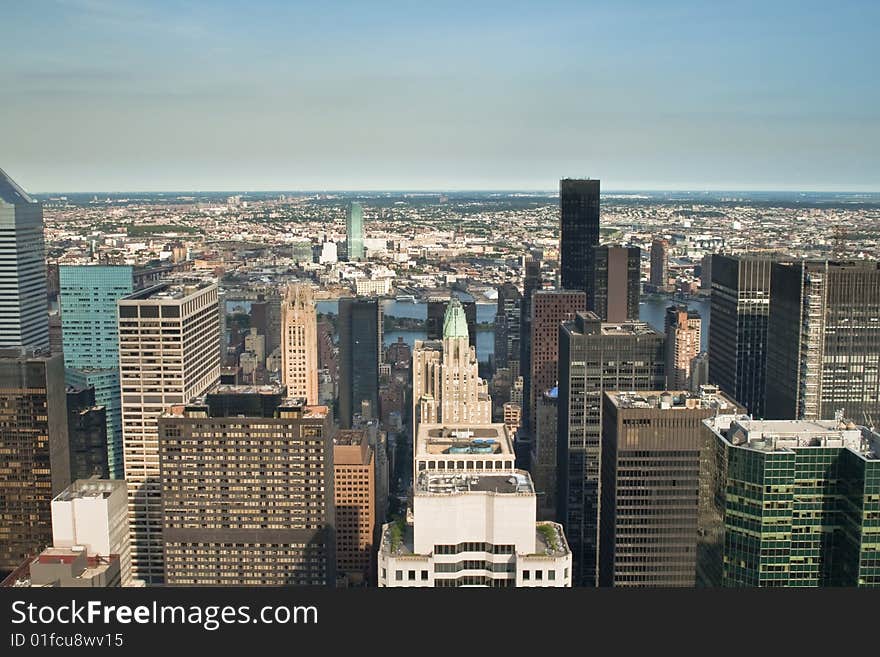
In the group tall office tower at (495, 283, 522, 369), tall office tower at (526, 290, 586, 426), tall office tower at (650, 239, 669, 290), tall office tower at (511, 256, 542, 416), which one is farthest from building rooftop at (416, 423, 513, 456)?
tall office tower at (526, 290, 586, 426)

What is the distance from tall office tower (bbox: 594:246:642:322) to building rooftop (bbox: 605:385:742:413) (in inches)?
209

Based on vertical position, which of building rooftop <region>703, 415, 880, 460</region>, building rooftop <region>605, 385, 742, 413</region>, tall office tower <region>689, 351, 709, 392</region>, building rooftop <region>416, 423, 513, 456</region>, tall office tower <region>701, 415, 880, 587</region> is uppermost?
building rooftop <region>703, 415, 880, 460</region>

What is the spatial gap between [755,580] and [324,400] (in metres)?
11.7

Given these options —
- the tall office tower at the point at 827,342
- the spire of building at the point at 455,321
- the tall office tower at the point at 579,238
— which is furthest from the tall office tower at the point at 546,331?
the tall office tower at the point at 827,342

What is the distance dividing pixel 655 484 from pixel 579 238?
9601mm

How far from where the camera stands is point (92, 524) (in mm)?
10398

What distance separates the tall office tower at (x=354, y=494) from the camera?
478 inches

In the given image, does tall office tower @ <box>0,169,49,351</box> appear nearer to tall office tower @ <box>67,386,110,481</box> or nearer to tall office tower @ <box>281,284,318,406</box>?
tall office tower @ <box>67,386,110,481</box>

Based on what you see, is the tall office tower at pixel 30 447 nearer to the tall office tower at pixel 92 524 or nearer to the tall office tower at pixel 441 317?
the tall office tower at pixel 92 524

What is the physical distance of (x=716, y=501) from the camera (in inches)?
223

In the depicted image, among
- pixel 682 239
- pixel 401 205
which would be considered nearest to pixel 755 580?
pixel 401 205

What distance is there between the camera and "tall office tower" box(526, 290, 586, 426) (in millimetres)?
19312

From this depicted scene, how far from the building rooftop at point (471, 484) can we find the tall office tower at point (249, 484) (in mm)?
5130

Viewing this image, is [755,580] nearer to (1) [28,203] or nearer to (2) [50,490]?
(1) [28,203]
